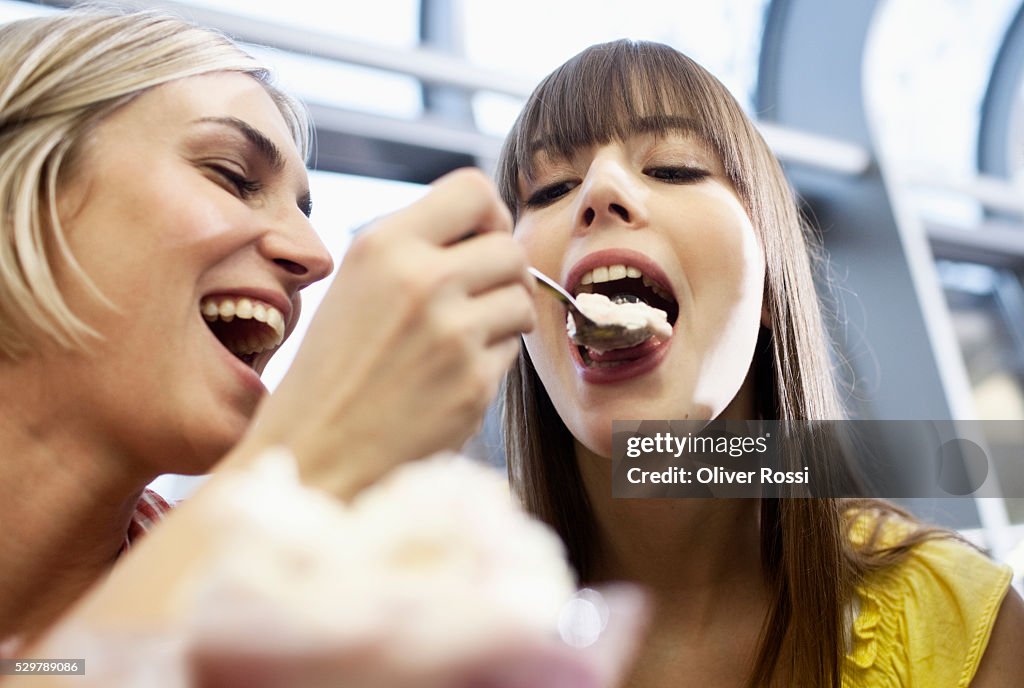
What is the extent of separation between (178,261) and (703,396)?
20.3 inches

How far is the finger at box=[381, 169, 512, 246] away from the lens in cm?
43

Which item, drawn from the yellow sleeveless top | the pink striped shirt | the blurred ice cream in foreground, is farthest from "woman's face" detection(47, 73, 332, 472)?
the yellow sleeveless top

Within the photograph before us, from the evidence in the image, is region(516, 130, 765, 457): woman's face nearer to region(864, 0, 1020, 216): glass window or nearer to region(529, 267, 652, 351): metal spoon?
region(529, 267, 652, 351): metal spoon

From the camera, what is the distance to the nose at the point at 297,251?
27.0 inches

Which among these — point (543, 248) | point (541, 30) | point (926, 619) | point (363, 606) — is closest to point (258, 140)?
point (543, 248)

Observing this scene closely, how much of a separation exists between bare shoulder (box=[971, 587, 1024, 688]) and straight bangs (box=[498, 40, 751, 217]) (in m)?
0.52

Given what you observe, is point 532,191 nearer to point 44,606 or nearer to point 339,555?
point 44,606

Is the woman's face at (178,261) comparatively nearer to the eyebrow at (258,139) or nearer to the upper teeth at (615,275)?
the eyebrow at (258,139)

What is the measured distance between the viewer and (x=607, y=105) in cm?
93

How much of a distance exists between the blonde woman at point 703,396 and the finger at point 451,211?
398mm

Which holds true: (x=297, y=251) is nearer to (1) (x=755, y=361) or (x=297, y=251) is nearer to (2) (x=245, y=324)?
(2) (x=245, y=324)

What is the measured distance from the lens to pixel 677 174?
914 millimetres

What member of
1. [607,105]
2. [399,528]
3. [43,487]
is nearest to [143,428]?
[43,487]

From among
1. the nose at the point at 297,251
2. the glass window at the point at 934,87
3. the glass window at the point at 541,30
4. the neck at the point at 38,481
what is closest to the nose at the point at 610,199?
the nose at the point at 297,251
